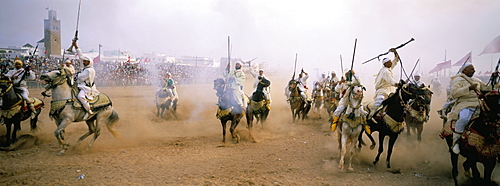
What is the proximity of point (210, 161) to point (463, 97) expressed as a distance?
19.7 feet

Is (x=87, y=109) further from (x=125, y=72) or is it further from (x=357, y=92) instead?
(x=125, y=72)

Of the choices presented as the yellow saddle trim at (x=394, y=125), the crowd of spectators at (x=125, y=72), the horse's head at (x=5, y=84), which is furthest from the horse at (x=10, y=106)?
the crowd of spectators at (x=125, y=72)

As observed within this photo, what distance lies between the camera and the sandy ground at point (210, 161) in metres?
6.71

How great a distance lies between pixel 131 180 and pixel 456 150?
6.51m

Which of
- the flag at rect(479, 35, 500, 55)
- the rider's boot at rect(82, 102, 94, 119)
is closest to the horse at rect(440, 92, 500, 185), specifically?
the flag at rect(479, 35, 500, 55)

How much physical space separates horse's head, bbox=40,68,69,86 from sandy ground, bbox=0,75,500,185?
197cm

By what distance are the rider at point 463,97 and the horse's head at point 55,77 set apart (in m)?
9.69

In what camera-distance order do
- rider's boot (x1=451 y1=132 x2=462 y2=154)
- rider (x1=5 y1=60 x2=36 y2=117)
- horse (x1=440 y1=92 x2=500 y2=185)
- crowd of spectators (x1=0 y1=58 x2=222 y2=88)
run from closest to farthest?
horse (x1=440 y1=92 x2=500 y2=185) < rider's boot (x1=451 y1=132 x2=462 y2=154) < rider (x1=5 y1=60 x2=36 y2=117) < crowd of spectators (x1=0 y1=58 x2=222 y2=88)

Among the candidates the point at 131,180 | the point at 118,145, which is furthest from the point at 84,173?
the point at 118,145

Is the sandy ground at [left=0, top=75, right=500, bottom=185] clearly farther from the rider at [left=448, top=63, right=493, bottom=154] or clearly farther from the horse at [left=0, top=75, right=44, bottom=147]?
the rider at [left=448, top=63, right=493, bottom=154]

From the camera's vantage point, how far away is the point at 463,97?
6.43 m

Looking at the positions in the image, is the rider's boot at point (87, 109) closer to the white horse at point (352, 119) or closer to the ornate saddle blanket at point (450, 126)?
the white horse at point (352, 119)

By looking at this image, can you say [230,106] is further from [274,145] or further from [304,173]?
[304,173]

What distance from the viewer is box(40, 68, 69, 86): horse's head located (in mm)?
8445
